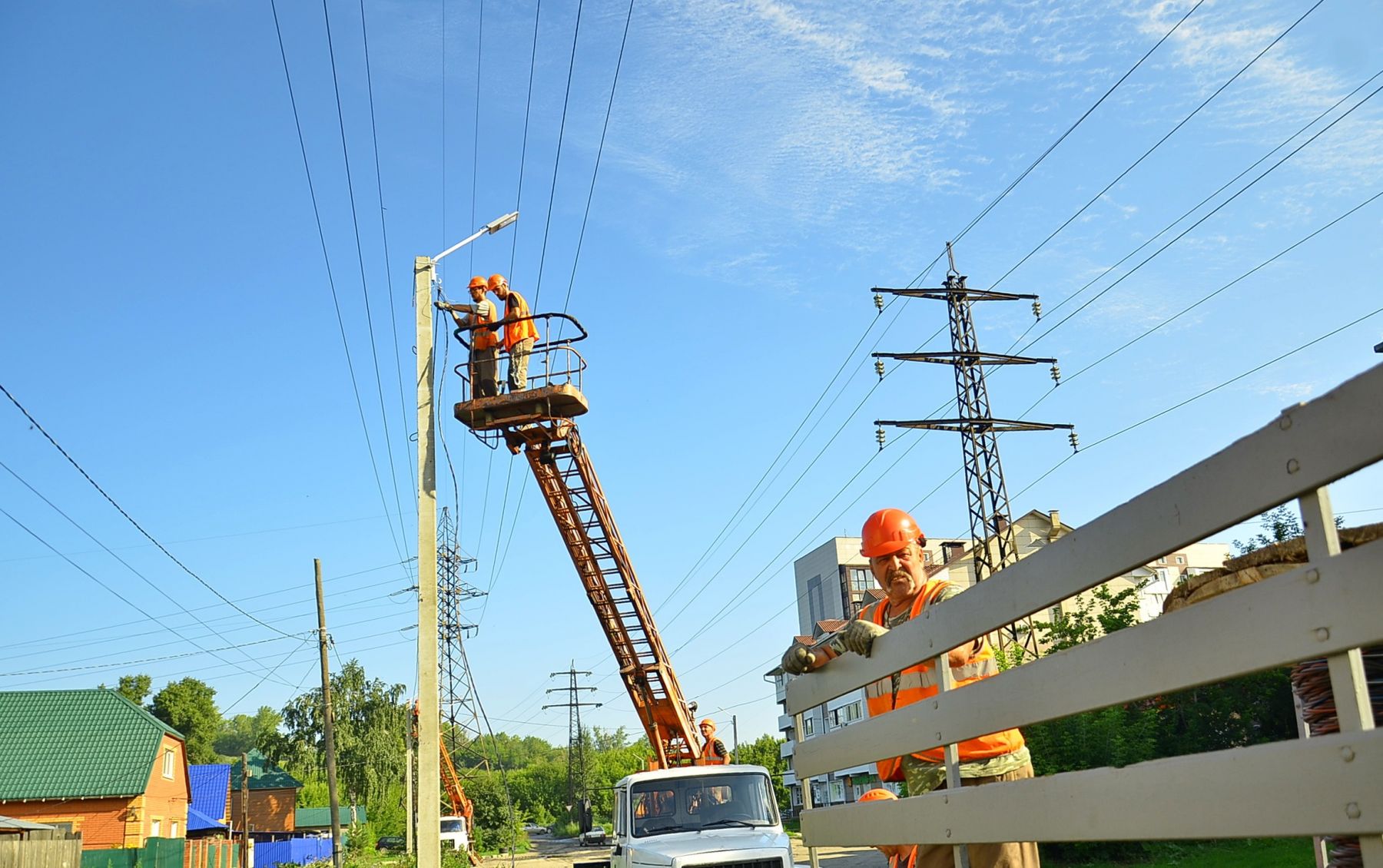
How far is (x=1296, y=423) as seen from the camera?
2.04 m

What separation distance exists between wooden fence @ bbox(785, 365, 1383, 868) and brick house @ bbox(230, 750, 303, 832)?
75.9 meters

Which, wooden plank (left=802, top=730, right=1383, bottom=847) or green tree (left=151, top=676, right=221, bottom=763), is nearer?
wooden plank (left=802, top=730, right=1383, bottom=847)

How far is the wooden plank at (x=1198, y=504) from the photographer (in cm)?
193

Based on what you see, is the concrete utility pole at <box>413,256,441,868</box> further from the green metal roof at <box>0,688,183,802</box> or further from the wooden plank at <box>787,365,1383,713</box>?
the green metal roof at <box>0,688,183,802</box>

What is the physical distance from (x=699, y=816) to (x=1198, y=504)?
9955 mm

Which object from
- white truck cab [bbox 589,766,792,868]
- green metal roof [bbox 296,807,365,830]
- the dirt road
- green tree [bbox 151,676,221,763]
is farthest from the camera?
green tree [bbox 151,676,221,763]

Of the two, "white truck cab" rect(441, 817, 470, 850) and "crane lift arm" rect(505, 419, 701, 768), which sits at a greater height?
"crane lift arm" rect(505, 419, 701, 768)

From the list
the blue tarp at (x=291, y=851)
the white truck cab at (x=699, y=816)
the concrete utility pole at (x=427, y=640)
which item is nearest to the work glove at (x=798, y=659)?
the white truck cab at (x=699, y=816)

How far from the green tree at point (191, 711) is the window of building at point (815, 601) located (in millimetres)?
55566

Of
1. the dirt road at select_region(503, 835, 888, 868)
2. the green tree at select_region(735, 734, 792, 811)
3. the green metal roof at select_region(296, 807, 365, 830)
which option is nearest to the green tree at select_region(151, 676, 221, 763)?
the green metal roof at select_region(296, 807, 365, 830)

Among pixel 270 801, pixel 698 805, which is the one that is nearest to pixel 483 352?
pixel 698 805

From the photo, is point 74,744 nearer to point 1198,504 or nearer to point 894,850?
point 894,850

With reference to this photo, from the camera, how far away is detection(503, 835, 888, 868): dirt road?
31.0 metres

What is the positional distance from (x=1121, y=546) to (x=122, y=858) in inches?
1370
